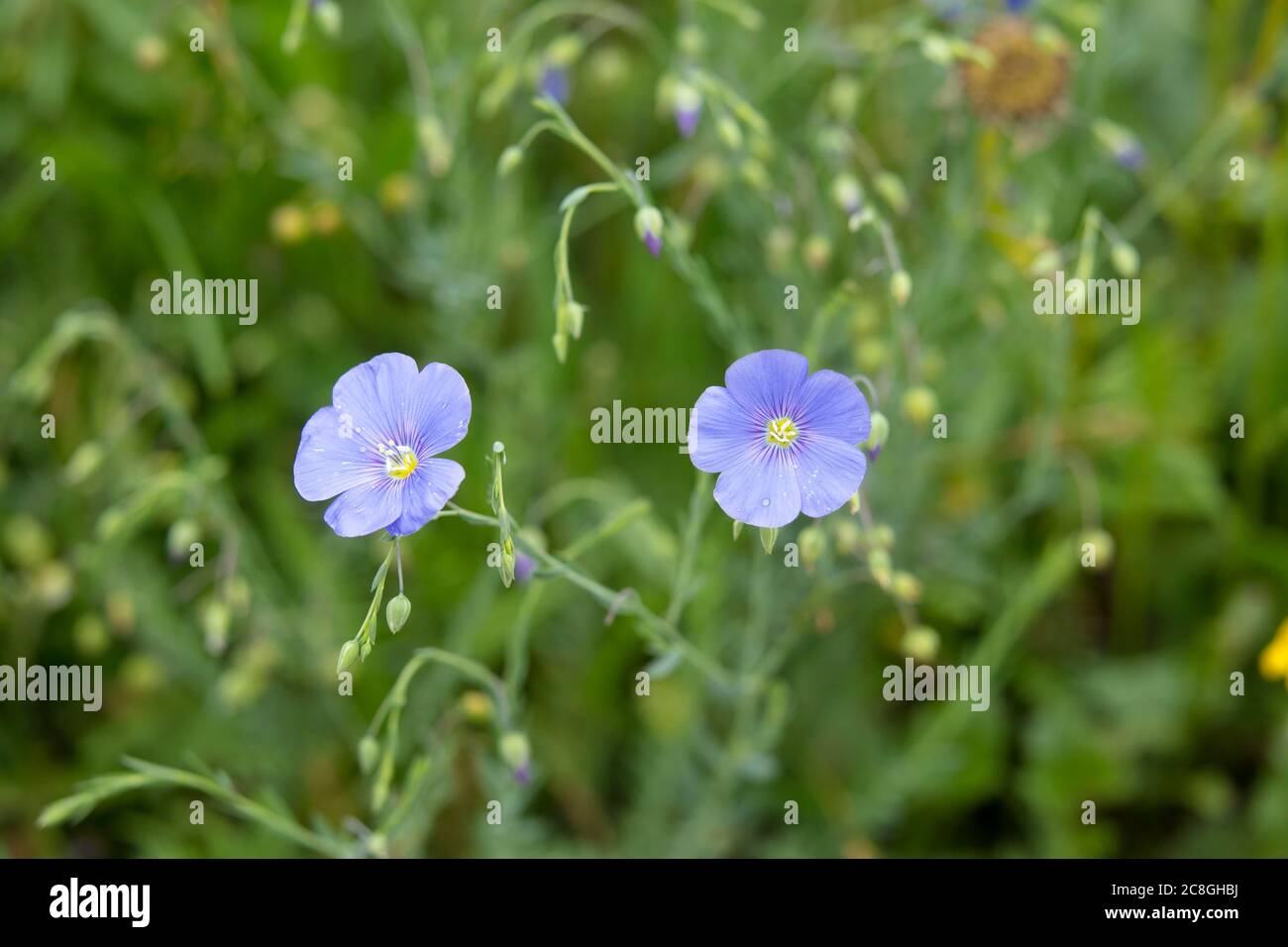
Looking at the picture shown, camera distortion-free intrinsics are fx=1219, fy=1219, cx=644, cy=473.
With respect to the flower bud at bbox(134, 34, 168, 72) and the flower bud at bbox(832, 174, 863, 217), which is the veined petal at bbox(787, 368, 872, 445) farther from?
the flower bud at bbox(134, 34, 168, 72)

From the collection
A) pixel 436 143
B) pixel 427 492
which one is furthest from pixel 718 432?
pixel 436 143

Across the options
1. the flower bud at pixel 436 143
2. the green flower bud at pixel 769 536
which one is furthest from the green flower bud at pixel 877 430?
the flower bud at pixel 436 143

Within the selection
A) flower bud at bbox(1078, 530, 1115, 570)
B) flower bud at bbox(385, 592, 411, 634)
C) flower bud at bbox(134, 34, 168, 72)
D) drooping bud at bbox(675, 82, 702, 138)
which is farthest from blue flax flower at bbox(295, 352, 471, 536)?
flower bud at bbox(134, 34, 168, 72)

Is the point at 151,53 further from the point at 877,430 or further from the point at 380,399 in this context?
the point at 877,430

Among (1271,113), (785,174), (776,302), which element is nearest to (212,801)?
(776,302)

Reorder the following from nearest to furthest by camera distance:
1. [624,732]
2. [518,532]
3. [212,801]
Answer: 1. [518,532]
2. [212,801]
3. [624,732]
